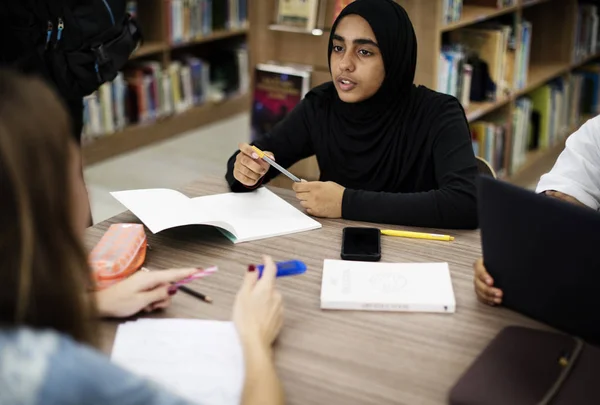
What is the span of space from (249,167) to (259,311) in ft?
2.11

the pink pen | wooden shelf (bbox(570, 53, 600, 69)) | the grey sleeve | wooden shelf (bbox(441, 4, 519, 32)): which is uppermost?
wooden shelf (bbox(441, 4, 519, 32))

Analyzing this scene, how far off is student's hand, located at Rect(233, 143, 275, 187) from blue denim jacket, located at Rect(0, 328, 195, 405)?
101 cm

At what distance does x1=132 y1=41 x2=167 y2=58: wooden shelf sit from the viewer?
4488mm

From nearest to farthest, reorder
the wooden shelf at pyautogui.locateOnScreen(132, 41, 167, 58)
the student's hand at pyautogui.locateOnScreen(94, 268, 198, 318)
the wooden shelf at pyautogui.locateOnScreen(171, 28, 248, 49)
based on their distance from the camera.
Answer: the student's hand at pyautogui.locateOnScreen(94, 268, 198, 318) < the wooden shelf at pyautogui.locateOnScreen(132, 41, 167, 58) < the wooden shelf at pyautogui.locateOnScreen(171, 28, 248, 49)

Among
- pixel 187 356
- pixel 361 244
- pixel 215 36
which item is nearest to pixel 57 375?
pixel 187 356

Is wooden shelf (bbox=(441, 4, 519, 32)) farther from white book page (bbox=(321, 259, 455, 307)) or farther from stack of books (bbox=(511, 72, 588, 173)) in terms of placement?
white book page (bbox=(321, 259, 455, 307))

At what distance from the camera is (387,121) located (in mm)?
1933

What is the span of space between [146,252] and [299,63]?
172 cm

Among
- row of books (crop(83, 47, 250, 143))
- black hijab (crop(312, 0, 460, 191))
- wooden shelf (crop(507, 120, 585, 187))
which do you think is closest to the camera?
black hijab (crop(312, 0, 460, 191))

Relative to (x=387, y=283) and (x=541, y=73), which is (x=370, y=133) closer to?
(x=387, y=283)

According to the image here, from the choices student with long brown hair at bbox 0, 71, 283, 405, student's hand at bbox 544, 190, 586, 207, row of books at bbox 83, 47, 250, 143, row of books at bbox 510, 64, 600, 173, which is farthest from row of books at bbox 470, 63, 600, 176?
student with long brown hair at bbox 0, 71, 283, 405

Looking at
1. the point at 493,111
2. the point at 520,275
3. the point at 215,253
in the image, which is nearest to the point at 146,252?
the point at 215,253

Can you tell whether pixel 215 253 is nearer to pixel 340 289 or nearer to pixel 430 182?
pixel 340 289

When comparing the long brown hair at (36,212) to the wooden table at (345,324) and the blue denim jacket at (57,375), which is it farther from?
the wooden table at (345,324)
